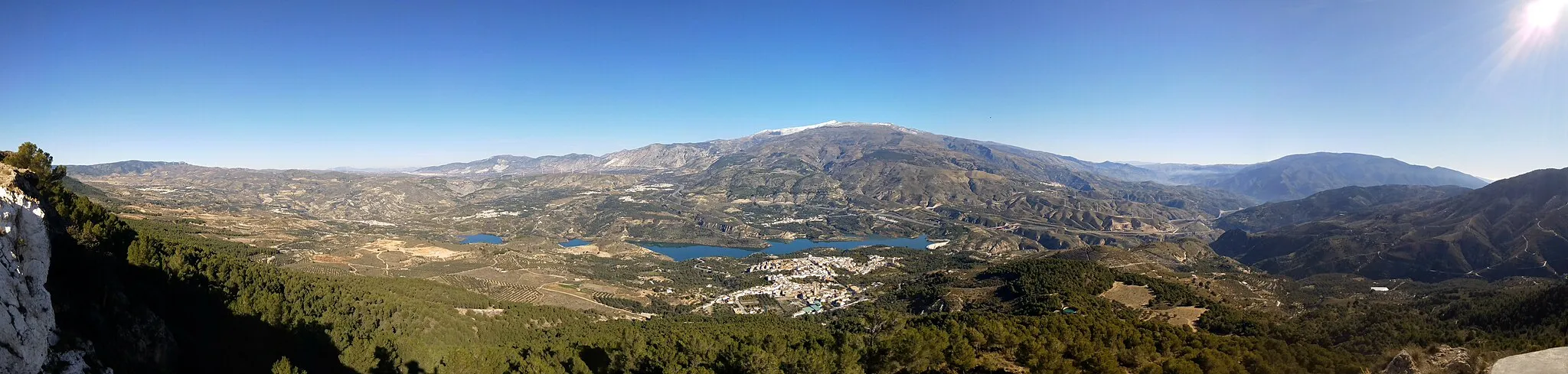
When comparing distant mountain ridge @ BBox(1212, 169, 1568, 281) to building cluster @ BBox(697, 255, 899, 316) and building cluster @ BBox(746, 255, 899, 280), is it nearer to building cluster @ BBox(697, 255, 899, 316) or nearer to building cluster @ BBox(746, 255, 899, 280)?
building cluster @ BBox(746, 255, 899, 280)

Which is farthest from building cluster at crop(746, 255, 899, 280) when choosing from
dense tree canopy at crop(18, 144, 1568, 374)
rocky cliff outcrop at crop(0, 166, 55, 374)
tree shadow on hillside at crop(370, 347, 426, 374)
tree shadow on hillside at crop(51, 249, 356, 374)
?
rocky cliff outcrop at crop(0, 166, 55, 374)

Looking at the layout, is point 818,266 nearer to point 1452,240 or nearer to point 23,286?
point 23,286

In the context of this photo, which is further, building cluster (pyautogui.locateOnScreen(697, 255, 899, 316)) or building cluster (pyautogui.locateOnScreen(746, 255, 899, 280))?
building cluster (pyautogui.locateOnScreen(746, 255, 899, 280))

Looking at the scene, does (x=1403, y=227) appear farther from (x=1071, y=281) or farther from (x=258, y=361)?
(x=258, y=361)

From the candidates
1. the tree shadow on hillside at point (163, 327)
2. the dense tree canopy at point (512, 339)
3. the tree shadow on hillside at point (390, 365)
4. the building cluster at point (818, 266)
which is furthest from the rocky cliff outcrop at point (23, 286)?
the building cluster at point (818, 266)

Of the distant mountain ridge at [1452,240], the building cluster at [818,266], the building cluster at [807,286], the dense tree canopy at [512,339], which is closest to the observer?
the dense tree canopy at [512,339]

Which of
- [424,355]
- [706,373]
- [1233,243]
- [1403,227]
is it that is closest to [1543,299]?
[706,373]

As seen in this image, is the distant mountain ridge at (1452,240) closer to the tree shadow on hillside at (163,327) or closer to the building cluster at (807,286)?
the building cluster at (807,286)

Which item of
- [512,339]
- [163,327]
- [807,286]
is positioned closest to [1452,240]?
[807,286]

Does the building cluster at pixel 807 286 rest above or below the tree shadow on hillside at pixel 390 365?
below
